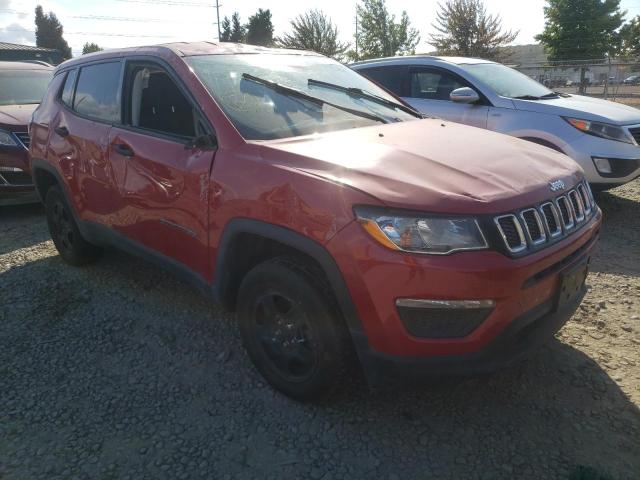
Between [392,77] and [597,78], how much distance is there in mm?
18896

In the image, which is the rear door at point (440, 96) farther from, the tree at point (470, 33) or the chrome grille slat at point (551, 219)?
the tree at point (470, 33)

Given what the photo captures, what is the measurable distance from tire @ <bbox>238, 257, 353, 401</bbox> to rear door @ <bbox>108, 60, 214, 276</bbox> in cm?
47

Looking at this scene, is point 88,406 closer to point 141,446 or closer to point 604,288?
point 141,446

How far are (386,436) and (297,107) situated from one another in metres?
1.84

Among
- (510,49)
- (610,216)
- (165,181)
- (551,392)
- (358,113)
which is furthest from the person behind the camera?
(510,49)

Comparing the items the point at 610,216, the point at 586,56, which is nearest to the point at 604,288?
the point at 610,216

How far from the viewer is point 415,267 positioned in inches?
78.4

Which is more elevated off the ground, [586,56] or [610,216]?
[586,56]

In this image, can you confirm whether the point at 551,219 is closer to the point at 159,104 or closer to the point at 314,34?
the point at 159,104

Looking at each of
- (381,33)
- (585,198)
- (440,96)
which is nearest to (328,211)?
(585,198)

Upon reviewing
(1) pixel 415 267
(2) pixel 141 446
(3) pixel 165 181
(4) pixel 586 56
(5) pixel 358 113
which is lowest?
(2) pixel 141 446

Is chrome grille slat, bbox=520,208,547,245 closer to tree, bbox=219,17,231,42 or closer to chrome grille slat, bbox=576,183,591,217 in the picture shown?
chrome grille slat, bbox=576,183,591,217

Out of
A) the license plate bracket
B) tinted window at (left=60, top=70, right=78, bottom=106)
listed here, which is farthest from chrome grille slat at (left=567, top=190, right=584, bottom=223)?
tinted window at (left=60, top=70, right=78, bottom=106)

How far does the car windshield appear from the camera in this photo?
2789 millimetres
